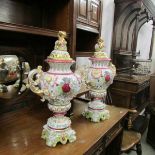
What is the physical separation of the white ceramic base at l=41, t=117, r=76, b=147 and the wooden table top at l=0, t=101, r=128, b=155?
22 millimetres

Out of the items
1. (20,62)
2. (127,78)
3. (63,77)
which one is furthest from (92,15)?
(127,78)

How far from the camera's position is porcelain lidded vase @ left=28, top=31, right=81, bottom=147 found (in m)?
0.84

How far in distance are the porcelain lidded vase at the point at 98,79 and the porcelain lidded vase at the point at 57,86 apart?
29 centimetres

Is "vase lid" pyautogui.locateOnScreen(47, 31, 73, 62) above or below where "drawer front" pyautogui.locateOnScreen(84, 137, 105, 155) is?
above

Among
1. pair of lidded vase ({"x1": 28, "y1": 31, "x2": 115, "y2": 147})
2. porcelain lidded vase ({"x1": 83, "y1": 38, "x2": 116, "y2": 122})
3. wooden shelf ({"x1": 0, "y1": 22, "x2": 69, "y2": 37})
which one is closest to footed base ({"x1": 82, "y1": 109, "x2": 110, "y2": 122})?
porcelain lidded vase ({"x1": 83, "y1": 38, "x2": 116, "y2": 122})

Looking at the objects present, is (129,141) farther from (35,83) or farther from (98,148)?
(35,83)

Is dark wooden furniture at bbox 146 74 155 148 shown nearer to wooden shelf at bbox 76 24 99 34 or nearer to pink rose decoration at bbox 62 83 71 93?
wooden shelf at bbox 76 24 99 34

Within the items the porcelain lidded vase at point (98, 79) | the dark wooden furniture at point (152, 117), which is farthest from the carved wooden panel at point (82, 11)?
the dark wooden furniture at point (152, 117)

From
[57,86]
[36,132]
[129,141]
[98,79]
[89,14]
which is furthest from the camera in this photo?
[129,141]

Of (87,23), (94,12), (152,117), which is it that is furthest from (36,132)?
(152,117)

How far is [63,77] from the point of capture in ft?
2.77

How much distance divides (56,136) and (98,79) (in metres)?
0.46

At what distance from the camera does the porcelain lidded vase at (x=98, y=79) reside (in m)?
1.17

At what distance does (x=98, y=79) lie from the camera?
117cm
